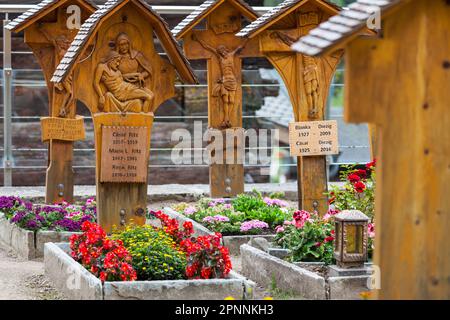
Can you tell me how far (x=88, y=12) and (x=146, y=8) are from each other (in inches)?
110

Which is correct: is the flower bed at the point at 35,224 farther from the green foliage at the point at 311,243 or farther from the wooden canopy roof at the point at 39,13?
the green foliage at the point at 311,243

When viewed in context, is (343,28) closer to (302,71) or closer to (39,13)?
(302,71)

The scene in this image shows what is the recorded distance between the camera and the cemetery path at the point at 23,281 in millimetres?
9305

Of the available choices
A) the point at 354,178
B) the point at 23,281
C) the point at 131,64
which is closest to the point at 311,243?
the point at 354,178

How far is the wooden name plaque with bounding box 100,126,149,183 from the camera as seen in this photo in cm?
1091

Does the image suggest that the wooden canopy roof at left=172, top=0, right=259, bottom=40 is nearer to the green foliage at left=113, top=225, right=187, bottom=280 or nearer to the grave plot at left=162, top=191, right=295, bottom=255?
the grave plot at left=162, top=191, right=295, bottom=255

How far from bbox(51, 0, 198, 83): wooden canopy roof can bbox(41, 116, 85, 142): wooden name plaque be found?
2.96 meters

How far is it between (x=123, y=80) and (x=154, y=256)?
105 inches

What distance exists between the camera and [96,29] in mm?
10914

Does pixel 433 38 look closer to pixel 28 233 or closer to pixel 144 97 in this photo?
pixel 144 97

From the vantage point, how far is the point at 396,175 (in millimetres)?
6219

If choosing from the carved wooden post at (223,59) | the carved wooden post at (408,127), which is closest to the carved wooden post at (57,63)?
the carved wooden post at (223,59)

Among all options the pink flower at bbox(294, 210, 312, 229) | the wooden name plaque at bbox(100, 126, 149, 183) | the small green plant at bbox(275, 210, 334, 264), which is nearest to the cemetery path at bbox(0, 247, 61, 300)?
the wooden name plaque at bbox(100, 126, 149, 183)
